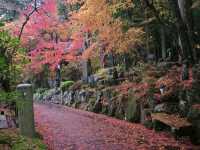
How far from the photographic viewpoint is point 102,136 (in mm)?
11938

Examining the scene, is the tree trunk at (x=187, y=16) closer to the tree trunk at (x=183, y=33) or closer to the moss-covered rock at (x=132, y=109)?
the tree trunk at (x=183, y=33)

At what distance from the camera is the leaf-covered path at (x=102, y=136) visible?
10.3m

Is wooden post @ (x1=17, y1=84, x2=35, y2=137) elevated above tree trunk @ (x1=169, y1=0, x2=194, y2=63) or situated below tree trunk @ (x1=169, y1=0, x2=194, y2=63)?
below

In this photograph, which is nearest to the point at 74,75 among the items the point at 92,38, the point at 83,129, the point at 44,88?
the point at 44,88

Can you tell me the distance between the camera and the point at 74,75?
32.5 m

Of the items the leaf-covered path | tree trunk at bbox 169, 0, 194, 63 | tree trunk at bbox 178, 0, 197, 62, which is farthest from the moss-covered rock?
tree trunk at bbox 178, 0, 197, 62

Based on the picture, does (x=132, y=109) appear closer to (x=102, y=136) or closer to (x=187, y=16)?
(x=102, y=136)

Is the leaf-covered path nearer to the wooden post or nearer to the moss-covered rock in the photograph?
the wooden post

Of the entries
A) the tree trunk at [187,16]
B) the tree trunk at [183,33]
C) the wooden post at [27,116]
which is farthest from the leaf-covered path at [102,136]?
the tree trunk at [187,16]

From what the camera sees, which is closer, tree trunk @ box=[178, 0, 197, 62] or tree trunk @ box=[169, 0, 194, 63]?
tree trunk @ box=[169, 0, 194, 63]

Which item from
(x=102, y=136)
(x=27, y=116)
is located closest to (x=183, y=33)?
(x=102, y=136)

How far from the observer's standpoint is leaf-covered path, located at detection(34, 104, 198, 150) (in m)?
10.3

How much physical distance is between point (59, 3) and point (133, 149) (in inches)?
945

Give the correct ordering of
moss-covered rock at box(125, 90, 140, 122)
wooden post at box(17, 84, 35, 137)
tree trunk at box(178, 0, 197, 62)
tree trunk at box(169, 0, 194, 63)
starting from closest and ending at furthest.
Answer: wooden post at box(17, 84, 35, 137), tree trunk at box(169, 0, 194, 63), tree trunk at box(178, 0, 197, 62), moss-covered rock at box(125, 90, 140, 122)
